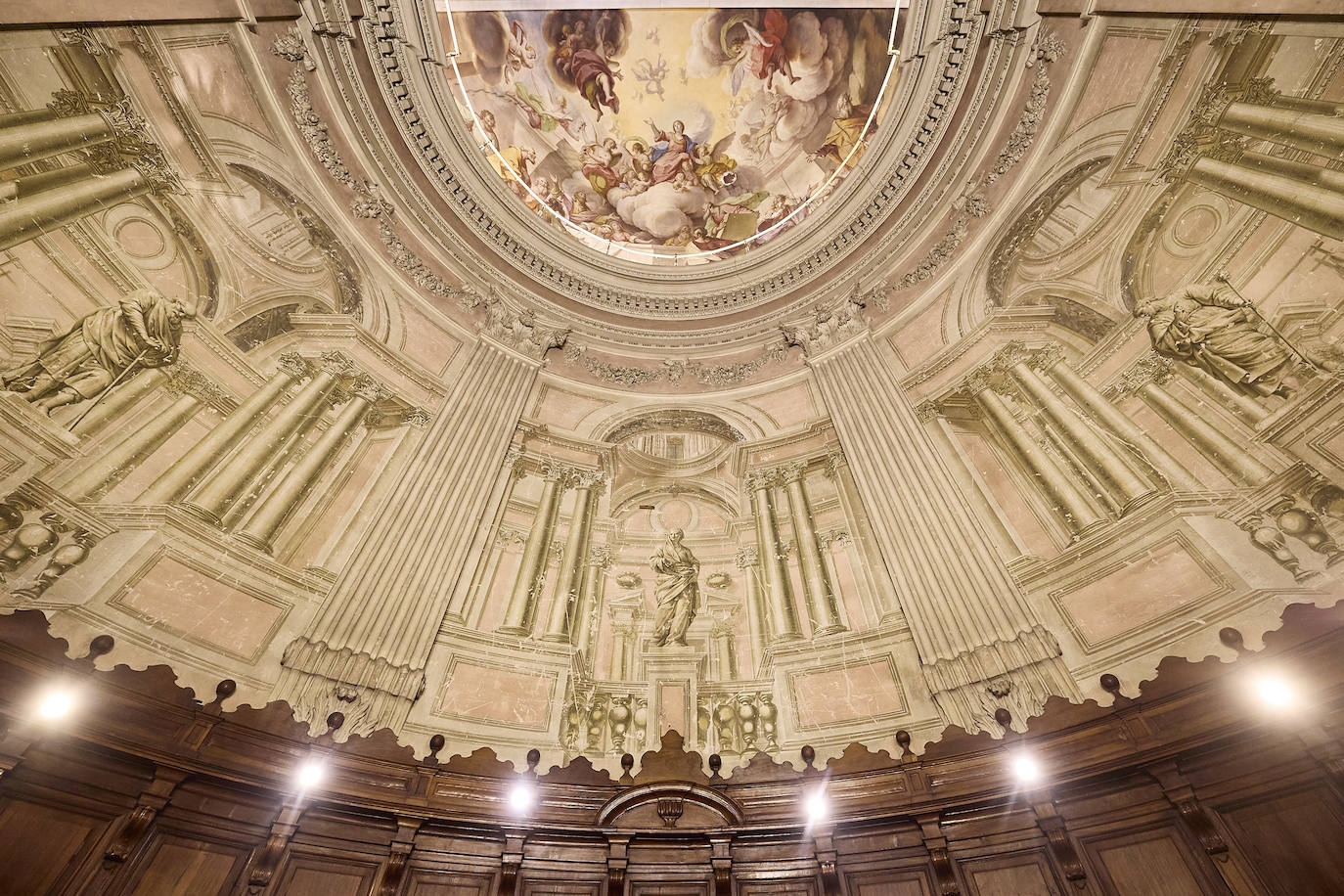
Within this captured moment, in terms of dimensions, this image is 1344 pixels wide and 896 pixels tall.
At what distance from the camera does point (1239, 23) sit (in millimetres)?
4457

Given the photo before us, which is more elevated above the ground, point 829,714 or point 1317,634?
point 829,714

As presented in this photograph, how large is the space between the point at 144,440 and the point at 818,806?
612 cm

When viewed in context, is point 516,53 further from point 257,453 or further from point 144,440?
point 144,440

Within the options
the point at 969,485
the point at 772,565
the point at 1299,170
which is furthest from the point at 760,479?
the point at 1299,170

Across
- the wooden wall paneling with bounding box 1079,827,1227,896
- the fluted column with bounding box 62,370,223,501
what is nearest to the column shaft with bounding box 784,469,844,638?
the wooden wall paneling with bounding box 1079,827,1227,896

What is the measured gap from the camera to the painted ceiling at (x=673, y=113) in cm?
956

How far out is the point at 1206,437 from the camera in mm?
4621

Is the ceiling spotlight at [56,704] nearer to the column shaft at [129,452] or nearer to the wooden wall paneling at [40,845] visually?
the wooden wall paneling at [40,845]

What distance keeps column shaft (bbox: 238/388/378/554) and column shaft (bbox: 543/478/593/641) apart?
8.86 feet

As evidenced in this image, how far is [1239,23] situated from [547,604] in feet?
26.1

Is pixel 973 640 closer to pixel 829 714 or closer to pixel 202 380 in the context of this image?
pixel 829 714

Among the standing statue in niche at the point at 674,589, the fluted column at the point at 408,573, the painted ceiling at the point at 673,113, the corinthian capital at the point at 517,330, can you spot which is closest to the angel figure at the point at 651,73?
the painted ceiling at the point at 673,113

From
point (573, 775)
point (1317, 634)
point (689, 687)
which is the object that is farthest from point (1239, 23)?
point (573, 775)

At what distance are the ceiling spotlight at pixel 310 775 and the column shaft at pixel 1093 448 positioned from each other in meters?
6.58
